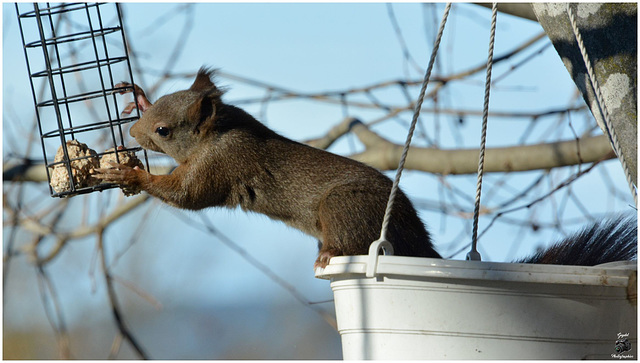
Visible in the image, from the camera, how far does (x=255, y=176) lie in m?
2.62

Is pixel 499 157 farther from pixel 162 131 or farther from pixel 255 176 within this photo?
pixel 162 131

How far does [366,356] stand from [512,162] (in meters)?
1.59

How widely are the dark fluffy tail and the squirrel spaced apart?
19.7 inches

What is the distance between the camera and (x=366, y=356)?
4.81ft

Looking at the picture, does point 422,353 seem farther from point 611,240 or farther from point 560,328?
point 611,240

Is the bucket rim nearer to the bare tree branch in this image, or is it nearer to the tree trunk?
the tree trunk

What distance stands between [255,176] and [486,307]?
4.50 feet

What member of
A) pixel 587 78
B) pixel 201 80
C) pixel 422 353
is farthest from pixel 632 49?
pixel 201 80

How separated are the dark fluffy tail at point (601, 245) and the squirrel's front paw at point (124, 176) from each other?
1.28 meters

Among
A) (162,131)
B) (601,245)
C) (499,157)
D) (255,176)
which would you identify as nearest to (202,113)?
(162,131)

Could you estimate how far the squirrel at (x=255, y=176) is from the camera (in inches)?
92.2

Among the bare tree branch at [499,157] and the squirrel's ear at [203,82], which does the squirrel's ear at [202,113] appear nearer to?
the squirrel's ear at [203,82]

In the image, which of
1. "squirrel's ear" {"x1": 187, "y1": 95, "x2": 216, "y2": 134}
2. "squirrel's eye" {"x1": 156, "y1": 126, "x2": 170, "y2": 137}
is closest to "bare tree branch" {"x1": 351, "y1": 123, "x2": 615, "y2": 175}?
"squirrel's ear" {"x1": 187, "y1": 95, "x2": 216, "y2": 134}

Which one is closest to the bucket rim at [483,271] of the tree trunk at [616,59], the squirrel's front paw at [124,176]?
the tree trunk at [616,59]
